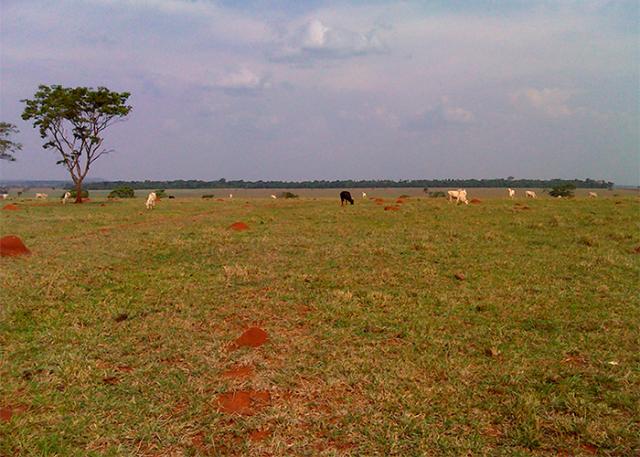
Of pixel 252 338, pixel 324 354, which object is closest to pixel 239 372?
pixel 252 338

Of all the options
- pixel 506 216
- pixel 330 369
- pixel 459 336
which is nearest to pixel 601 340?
pixel 459 336

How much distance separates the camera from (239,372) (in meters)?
5.07

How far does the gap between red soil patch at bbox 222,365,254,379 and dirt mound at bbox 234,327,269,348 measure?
0.58 meters

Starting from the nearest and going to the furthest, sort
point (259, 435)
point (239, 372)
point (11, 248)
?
point (259, 435) < point (239, 372) < point (11, 248)

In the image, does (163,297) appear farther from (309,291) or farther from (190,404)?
(190,404)

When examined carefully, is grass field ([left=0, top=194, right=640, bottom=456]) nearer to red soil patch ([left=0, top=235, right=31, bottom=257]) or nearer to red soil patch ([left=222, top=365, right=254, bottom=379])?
red soil patch ([left=222, top=365, right=254, bottom=379])

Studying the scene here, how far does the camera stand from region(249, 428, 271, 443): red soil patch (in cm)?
390

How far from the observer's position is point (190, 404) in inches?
175

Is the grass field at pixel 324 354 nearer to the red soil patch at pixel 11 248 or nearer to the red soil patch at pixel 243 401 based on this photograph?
the red soil patch at pixel 243 401

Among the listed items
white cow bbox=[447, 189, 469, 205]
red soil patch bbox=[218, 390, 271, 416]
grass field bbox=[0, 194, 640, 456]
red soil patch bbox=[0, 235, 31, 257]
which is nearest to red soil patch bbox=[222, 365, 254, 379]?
grass field bbox=[0, 194, 640, 456]

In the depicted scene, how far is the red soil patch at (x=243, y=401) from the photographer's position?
433 cm

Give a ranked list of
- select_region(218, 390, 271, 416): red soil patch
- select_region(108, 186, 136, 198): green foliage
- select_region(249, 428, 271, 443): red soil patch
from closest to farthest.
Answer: select_region(249, 428, 271, 443): red soil patch < select_region(218, 390, 271, 416): red soil patch < select_region(108, 186, 136, 198): green foliage

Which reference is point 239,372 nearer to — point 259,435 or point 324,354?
point 324,354

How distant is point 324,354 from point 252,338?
103 centimetres
